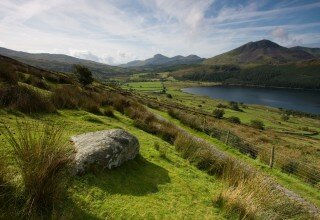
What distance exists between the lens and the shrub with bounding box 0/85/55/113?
11492mm

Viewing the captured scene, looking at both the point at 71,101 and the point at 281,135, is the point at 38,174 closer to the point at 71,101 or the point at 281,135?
the point at 71,101

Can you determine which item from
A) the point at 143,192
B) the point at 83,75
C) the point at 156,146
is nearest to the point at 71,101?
the point at 156,146

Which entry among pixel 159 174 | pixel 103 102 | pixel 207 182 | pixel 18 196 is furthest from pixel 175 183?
pixel 103 102

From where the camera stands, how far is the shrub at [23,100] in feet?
37.7

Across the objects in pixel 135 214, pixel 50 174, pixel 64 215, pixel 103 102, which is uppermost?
pixel 50 174

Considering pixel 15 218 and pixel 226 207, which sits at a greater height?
pixel 15 218

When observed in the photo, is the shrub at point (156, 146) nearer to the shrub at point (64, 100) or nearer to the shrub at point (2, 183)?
the shrub at point (64, 100)

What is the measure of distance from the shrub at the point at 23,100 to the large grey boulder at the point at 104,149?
4138mm

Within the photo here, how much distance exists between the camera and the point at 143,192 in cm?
702

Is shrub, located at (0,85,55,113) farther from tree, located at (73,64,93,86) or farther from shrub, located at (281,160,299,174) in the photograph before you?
tree, located at (73,64,93,86)

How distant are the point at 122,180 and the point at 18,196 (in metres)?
2.98

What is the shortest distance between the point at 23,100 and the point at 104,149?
6091 millimetres

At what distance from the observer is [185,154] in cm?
1191

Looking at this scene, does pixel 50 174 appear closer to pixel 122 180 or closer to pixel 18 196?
pixel 18 196
